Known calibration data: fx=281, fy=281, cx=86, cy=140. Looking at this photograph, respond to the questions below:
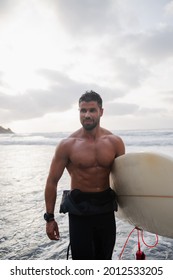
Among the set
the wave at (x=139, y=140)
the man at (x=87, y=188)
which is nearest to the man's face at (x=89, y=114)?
the man at (x=87, y=188)

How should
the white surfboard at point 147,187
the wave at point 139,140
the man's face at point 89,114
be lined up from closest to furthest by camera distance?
the man's face at point 89,114, the white surfboard at point 147,187, the wave at point 139,140

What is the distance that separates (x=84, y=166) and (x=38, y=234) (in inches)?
89.0

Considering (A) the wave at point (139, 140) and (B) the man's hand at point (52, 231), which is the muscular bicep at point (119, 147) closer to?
(B) the man's hand at point (52, 231)

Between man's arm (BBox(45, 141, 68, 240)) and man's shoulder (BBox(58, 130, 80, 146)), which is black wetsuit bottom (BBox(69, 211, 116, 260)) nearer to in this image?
man's arm (BBox(45, 141, 68, 240))

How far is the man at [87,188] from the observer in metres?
2.60

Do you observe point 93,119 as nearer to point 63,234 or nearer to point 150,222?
point 150,222

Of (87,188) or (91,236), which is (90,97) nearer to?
(87,188)

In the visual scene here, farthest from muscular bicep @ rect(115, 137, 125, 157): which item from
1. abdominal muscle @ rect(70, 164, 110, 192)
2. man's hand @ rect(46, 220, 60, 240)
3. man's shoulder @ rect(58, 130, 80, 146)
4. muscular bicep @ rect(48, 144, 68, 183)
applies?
man's hand @ rect(46, 220, 60, 240)

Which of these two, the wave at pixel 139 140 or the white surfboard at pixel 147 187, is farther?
the wave at pixel 139 140

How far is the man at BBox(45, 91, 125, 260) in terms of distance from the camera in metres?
2.60

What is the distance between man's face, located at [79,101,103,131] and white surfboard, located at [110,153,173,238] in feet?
1.53

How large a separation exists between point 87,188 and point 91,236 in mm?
446

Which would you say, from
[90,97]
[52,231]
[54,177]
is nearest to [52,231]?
[52,231]
